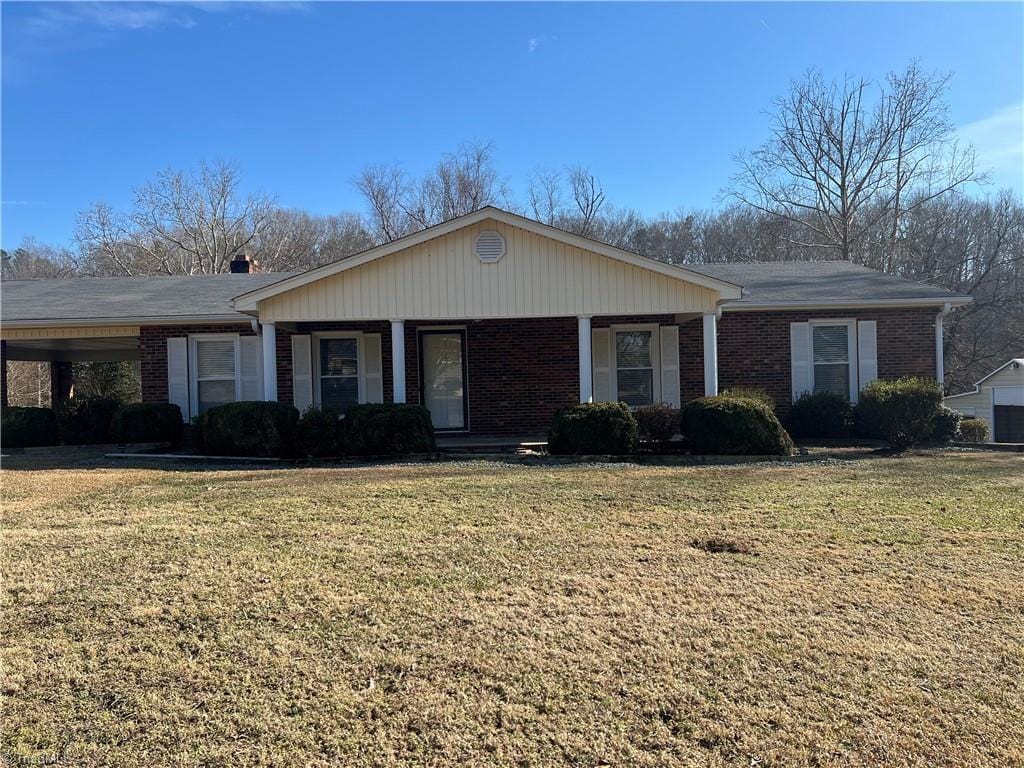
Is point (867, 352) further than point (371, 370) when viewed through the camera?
No

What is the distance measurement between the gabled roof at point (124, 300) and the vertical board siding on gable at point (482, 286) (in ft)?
9.14

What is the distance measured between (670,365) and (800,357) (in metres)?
2.59

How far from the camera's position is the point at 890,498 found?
274 inches

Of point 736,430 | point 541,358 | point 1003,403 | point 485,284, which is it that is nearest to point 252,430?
point 485,284

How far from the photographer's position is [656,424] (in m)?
10.8

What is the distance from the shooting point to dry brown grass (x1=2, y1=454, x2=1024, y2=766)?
2.81m

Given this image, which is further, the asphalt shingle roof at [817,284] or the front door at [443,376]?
the front door at [443,376]

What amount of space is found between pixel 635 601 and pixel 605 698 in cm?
116

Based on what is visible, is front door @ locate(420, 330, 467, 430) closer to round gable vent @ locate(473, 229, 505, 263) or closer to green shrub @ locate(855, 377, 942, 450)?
round gable vent @ locate(473, 229, 505, 263)

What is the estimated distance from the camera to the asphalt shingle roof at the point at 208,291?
13.4m

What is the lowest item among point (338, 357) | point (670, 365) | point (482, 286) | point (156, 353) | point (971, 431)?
point (971, 431)

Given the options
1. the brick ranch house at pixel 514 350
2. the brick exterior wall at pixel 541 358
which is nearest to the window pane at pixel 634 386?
the brick ranch house at pixel 514 350

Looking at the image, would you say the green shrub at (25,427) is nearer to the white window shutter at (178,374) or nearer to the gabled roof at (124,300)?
the gabled roof at (124,300)

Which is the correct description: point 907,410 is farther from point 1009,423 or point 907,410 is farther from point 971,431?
point 1009,423
